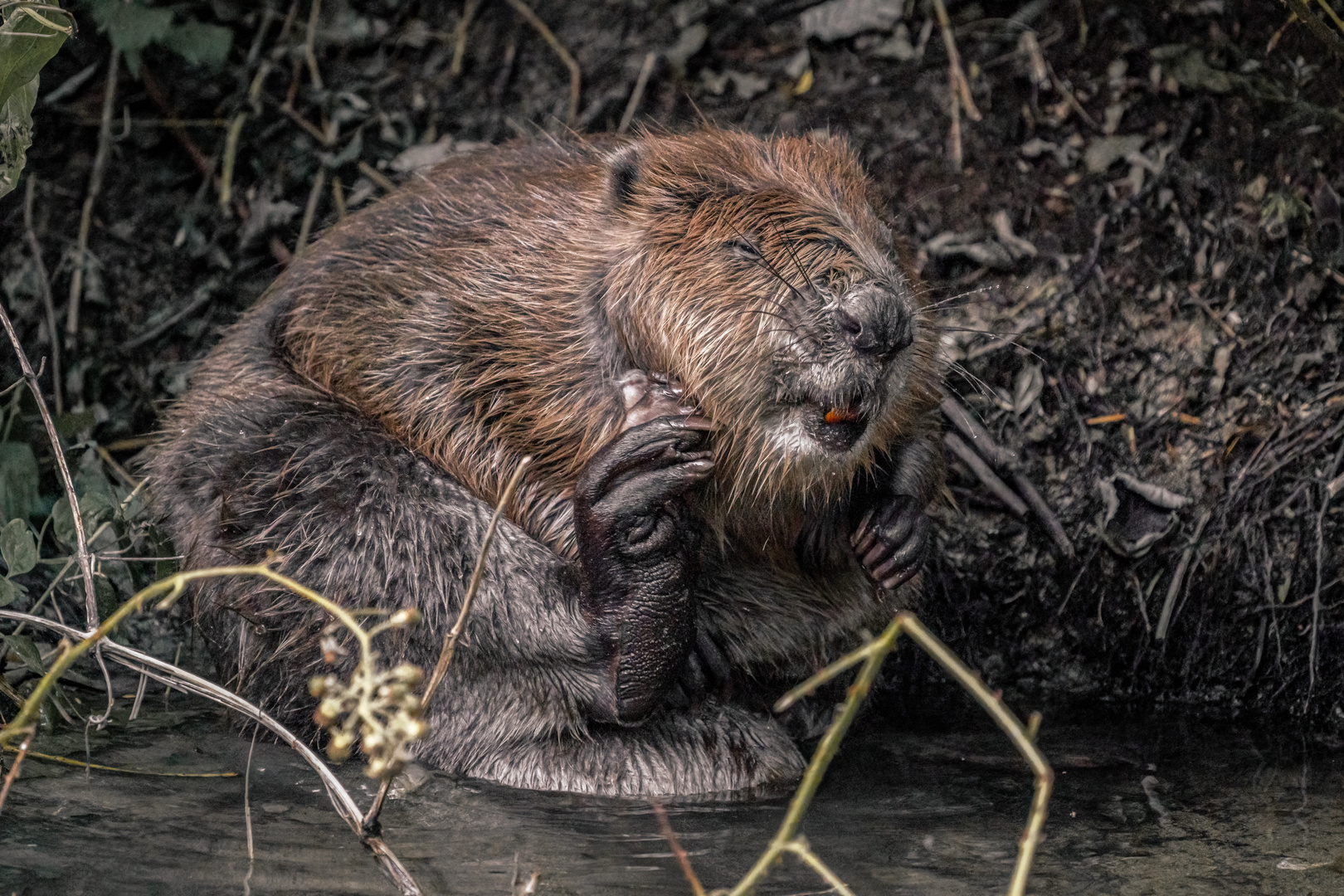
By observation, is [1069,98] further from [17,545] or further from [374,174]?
[17,545]

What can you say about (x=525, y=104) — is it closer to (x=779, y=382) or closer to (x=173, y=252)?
(x=173, y=252)

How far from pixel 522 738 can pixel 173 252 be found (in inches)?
110

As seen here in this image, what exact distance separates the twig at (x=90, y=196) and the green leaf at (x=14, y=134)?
2.14m

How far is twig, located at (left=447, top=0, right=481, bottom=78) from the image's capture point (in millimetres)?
5773

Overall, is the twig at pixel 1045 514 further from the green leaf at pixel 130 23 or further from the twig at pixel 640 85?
the green leaf at pixel 130 23

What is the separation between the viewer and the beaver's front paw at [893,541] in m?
3.58

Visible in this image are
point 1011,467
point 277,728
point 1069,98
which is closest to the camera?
point 277,728

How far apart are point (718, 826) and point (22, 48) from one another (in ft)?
6.84

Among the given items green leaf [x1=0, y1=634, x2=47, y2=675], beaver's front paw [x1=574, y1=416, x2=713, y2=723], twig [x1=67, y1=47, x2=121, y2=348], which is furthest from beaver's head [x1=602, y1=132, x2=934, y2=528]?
twig [x1=67, y1=47, x2=121, y2=348]

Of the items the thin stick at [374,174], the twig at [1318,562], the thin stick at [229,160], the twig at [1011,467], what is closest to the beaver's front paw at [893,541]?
the twig at [1011,467]

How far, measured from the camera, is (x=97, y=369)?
17.6ft

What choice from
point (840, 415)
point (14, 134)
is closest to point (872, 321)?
point (840, 415)

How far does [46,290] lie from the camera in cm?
534

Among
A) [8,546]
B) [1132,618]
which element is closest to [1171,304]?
[1132,618]
